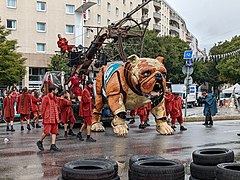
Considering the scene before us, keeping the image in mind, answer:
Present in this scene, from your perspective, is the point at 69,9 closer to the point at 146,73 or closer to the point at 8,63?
the point at 8,63

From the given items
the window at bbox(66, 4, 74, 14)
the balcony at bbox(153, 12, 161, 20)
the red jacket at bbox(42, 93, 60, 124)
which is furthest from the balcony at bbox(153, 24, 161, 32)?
the red jacket at bbox(42, 93, 60, 124)

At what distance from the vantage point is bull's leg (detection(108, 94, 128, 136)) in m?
14.7

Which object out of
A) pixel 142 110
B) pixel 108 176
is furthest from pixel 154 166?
pixel 142 110

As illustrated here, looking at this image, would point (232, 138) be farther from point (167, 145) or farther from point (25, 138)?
point (25, 138)

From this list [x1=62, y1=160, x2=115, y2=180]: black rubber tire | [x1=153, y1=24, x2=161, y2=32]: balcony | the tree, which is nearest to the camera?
[x1=62, y1=160, x2=115, y2=180]: black rubber tire

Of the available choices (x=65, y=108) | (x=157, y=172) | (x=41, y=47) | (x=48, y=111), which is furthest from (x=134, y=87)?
(x=41, y=47)

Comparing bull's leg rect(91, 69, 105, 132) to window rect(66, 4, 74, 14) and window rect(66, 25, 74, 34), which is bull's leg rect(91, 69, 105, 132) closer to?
window rect(66, 25, 74, 34)

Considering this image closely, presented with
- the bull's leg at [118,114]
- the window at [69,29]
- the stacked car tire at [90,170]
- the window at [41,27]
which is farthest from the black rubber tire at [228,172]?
the window at [69,29]

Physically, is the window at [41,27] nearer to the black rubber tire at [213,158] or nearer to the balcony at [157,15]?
the balcony at [157,15]

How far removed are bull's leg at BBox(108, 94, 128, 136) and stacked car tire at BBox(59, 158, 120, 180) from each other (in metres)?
8.92

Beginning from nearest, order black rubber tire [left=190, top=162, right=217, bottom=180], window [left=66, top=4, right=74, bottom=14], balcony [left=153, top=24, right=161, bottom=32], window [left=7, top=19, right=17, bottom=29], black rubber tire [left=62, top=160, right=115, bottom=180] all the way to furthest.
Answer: black rubber tire [left=62, top=160, right=115, bottom=180], black rubber tire [left=190, top=162, right=217, bottom=180], window [left=7, top=19, right=17, bottom=29], window [left=66, top=4, right=74, bottom=14], balcony [left=153, top=24, right=161, bottom=32]

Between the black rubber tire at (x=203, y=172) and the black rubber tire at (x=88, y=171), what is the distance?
1.47m

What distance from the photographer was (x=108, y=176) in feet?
17.3

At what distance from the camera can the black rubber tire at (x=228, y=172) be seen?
190 inches
